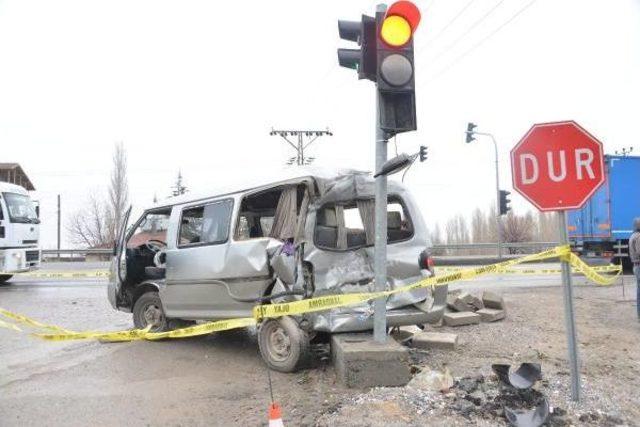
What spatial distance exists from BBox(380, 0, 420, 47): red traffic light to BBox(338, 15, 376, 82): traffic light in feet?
0.73

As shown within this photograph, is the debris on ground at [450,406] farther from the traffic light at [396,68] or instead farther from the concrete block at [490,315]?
the concrete block at [490,315]

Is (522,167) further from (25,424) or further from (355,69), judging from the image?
(25,424)

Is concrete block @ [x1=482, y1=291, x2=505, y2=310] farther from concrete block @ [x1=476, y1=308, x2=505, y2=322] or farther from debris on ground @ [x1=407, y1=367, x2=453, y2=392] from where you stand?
debris on ground @ [x1=407, y1=367, x2=453, y2=392]

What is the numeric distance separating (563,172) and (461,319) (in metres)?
4.01

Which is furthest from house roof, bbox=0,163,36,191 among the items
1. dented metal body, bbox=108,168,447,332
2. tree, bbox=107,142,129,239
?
dented metal body, bbox=108,168,447,332

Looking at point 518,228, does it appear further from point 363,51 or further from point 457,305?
point 363,51

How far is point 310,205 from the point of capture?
5934mm

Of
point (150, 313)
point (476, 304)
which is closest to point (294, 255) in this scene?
point (150, 313)

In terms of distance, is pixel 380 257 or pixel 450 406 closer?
pixel 450 406

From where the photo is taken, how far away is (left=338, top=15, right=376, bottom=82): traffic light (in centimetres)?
527

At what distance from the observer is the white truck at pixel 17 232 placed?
15.8 m

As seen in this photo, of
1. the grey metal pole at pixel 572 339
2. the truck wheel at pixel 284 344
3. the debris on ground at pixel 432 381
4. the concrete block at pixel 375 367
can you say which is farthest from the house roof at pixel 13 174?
the grey metal pole at pixel 572 339

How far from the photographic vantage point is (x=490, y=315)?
828 cm

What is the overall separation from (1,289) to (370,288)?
14056 mm
